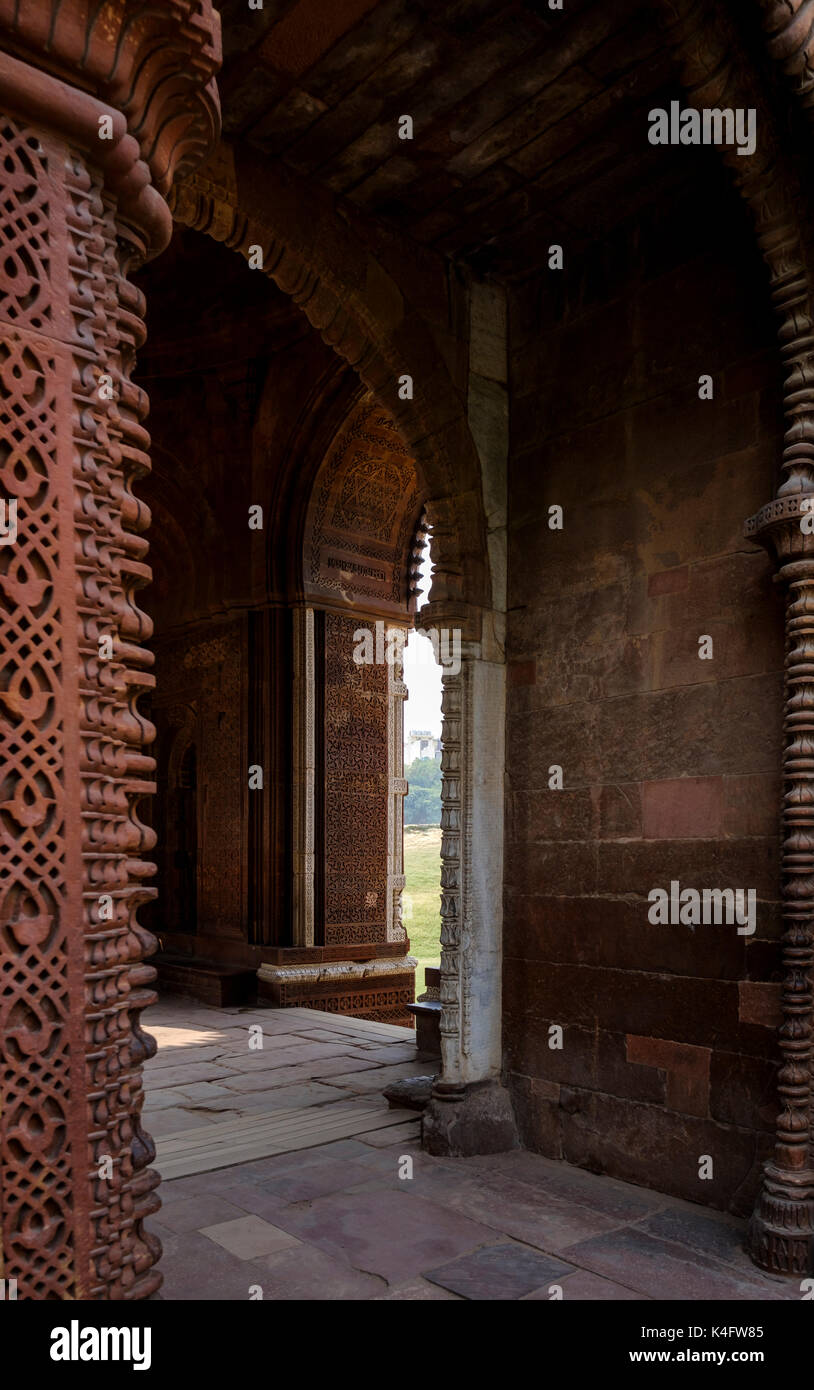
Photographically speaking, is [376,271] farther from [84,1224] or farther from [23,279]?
[84,1224]

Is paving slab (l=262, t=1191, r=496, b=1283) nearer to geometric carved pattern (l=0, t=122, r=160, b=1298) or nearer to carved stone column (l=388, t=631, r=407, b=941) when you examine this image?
geometric carved pattern (l=0, t=122, r=160, b=1298)

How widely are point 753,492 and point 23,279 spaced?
311 cm

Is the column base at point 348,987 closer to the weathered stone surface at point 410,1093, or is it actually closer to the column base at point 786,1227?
the weathered stone surface at point 410,1093

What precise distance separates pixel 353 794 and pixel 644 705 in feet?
17.6

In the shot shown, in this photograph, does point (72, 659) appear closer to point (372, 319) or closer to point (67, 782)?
point (67, 782)

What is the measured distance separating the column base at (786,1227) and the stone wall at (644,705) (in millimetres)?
339

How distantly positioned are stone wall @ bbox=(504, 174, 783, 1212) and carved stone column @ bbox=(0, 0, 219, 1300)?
2.73 m

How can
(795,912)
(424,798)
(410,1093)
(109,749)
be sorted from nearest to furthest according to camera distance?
(109,749), (795,912), (410,1093), (424,798)

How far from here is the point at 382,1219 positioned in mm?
3928

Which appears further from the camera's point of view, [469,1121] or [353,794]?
[353,794]

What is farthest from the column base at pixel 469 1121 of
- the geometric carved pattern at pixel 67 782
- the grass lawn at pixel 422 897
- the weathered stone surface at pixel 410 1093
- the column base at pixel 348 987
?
the grass lawn at pixel 422 897

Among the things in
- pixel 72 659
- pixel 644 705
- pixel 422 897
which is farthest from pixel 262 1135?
pixel 422 897

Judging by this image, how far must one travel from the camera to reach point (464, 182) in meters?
4.66

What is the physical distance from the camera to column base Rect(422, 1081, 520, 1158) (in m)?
4.75
